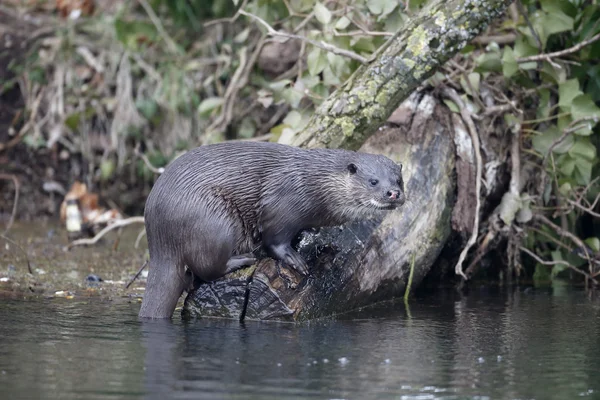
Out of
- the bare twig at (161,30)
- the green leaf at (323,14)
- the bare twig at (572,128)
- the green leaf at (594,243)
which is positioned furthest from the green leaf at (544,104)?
the bare twig at (161,30)

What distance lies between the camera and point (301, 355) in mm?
3641

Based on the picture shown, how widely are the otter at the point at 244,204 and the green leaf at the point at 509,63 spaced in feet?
4.43

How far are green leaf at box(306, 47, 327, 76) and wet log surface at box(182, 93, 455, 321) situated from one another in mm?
581

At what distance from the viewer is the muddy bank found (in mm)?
5098

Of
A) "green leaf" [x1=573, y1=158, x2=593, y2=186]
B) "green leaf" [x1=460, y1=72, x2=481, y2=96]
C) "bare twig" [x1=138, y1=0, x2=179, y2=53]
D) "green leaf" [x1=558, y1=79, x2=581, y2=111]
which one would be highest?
"bare twig" [x1=138, y1=0, x2=179, y2=53]

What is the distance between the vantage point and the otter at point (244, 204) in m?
4.36

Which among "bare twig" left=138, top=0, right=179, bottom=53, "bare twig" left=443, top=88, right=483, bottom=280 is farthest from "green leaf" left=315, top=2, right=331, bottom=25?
"bare twig" left=138, top=0, right=179, bottom=53

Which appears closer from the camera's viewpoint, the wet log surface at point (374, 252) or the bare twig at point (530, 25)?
the wet log surface at point (374, 252)

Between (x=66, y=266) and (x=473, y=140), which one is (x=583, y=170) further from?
(x=66, y=266)

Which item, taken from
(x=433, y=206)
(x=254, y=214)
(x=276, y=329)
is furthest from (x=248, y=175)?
(x=433, y=206)

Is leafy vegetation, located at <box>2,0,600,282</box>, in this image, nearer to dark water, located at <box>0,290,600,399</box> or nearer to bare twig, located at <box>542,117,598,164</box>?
bare twig, located at <box>542,117,598,164</box>

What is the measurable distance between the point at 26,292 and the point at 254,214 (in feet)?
4.42

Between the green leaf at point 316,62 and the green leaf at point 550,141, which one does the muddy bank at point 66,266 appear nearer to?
the green leaf at point 316,62

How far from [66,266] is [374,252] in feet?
7.05
